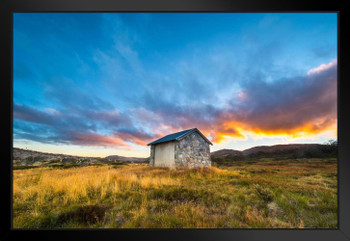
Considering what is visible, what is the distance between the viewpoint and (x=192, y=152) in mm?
11781

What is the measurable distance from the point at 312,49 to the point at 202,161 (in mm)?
10027

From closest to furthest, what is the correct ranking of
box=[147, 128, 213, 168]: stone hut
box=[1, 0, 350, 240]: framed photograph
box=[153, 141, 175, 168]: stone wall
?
box=[1, 0, 350, 240]: framed photograph
box=[147, 128, 213, 168]: stone hut
box=[153, 141, 175, 168]: stone wall

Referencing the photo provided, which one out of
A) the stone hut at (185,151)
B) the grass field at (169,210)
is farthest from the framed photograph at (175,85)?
the stone hut at (185,151)

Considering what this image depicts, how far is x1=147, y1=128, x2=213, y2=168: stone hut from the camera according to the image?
10.9 metres

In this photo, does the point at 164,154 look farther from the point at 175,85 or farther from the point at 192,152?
the point at 175,85

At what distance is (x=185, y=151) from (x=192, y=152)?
29.9 inches

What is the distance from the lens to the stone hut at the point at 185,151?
1092 cm

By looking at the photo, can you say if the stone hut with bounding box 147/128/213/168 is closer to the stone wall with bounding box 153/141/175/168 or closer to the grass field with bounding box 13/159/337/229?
the stone wall with bounding box 153/141/175/168

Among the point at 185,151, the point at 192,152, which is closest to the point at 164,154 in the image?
the point at 185,151

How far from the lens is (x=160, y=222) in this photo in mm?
2217

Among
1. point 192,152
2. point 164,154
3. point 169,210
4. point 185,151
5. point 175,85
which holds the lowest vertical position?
point 164,154

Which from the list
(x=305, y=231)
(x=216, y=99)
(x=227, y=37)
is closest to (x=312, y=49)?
(x=227, y=37)

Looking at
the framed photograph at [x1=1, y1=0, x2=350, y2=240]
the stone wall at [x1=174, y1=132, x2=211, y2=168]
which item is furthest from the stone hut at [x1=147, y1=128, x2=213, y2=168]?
the framed photograph at [x1=1, y1=0, x2=350, y2=240]

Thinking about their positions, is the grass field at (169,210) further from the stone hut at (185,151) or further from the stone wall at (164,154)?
the stone wall at (164,154)
